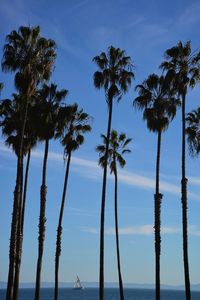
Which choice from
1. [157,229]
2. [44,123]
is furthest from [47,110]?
[157,229]

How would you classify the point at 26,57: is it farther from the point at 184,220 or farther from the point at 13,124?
the point at 184,220

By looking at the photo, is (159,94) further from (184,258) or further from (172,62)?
(184,258)

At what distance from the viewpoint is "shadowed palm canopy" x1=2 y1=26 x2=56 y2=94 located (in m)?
33.0

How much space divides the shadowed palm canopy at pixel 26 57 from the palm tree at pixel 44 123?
216 inches

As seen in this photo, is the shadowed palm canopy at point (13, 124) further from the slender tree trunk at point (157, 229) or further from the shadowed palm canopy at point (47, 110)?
the slender tree trunk at point (157, 229)

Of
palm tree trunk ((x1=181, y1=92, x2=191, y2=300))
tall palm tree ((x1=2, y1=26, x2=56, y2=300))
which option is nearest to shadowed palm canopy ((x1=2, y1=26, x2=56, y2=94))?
tall palm tree ((x1=2, y1=26, x2=56, y2=300))

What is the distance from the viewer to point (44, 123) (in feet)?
127

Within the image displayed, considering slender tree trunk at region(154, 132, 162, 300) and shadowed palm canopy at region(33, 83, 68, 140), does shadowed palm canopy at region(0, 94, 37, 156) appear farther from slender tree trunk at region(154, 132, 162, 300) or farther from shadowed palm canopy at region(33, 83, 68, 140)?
slender tree trunk at region(154, 132, 162, 300)

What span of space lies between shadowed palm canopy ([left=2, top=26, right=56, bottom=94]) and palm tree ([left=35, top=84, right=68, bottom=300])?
549 centimetres

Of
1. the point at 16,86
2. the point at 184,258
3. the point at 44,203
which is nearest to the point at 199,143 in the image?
the point at 184,258

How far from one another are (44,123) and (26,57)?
682 centimetres

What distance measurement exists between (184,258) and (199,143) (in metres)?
9.92

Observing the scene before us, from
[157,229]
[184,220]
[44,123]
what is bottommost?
[157,229]

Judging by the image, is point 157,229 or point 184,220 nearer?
point 184,220
